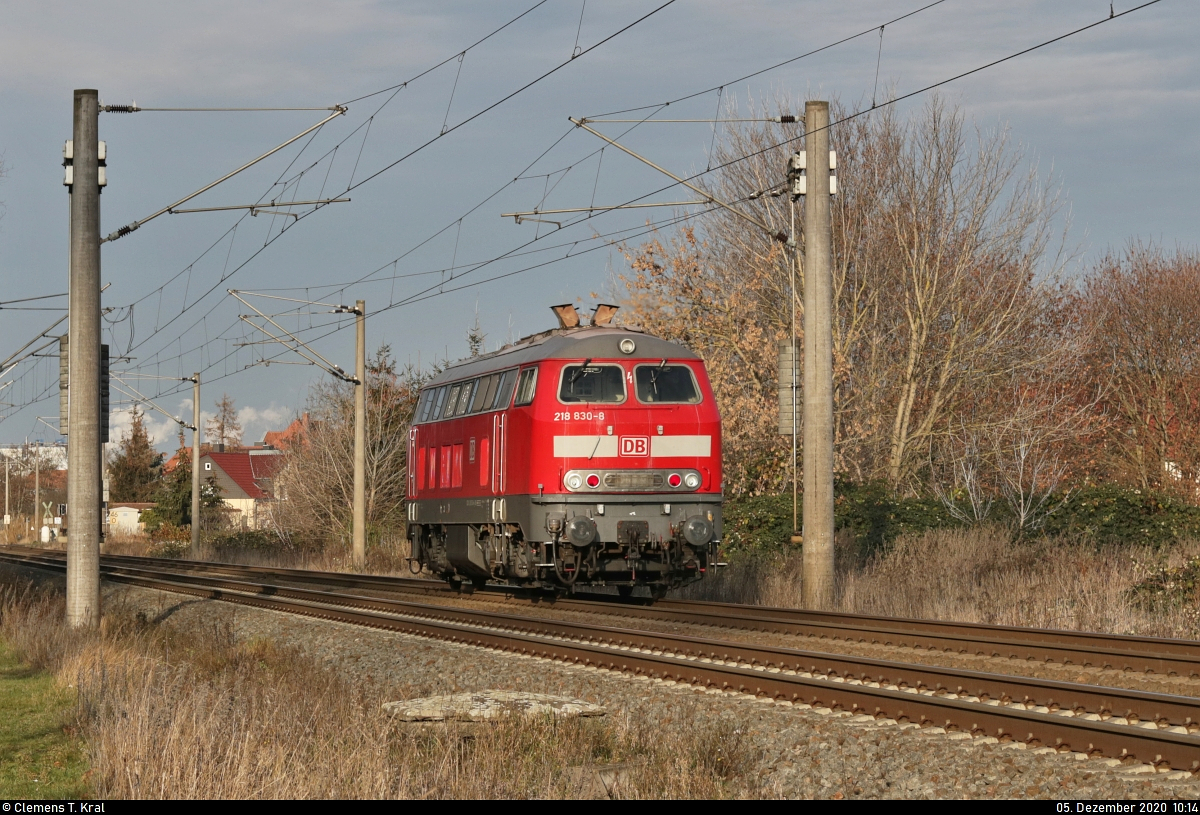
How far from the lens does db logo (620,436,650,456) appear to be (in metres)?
17.7

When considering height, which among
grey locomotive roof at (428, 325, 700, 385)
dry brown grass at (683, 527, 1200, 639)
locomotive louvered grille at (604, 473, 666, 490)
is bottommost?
dry brown grass at (683, 527, 1200, 639)

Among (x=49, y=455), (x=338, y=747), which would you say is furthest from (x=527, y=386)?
(x=49, y=455)

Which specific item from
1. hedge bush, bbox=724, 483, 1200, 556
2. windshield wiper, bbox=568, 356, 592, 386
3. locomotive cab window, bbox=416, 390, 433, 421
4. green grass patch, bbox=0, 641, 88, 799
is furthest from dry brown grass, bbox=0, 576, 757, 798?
hedge bush, bbox=724, 483, 1200, 556

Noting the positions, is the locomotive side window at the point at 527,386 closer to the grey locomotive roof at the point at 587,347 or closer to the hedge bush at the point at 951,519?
the grey locomotive roof at the point at 587,347

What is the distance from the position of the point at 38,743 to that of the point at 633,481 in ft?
31.2

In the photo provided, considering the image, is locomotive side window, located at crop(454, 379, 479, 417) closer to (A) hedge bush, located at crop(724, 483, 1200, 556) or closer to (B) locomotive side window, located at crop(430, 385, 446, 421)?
(B) locomotive side window, located at crop(430, 385, 446, 421)

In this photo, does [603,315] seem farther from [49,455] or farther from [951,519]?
[49,455]

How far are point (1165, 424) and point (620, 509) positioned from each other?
93.8 feet

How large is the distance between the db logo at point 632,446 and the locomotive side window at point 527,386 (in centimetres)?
133

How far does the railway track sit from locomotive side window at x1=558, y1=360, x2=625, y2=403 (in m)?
2.95

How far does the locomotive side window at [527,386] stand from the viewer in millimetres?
17781

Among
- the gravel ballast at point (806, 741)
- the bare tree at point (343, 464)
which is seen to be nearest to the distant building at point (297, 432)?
the bare tree at point (343, 464)

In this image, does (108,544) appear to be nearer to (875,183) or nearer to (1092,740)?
(875,183)

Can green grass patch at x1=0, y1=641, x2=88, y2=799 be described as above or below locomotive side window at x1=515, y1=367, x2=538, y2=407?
below
